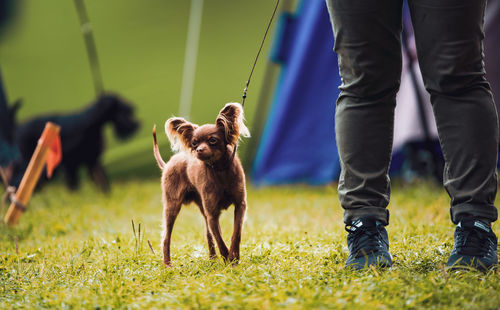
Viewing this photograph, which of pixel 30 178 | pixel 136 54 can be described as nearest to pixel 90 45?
pixel 136 54

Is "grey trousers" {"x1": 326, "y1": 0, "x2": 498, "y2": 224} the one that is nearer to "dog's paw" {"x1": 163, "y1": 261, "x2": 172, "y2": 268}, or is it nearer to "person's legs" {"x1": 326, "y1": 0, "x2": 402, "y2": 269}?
"person's legs" {"x1": 326, "y1": 0, "x2": 402, "y2": 269}

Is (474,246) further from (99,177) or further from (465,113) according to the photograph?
(99,177)

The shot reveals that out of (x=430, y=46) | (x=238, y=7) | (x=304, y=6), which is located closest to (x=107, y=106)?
(x=238, y=7)

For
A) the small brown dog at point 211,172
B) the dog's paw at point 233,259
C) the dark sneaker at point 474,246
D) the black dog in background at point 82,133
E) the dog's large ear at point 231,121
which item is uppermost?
the dog's large ear at point 231,121

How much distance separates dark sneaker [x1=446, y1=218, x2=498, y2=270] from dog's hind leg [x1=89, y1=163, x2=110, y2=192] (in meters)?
3.66

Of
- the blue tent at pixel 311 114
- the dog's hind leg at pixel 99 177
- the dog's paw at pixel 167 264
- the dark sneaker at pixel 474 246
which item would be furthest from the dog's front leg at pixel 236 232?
the dog's hind leg at pixel 99 177

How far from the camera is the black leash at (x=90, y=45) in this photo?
4.86 meters

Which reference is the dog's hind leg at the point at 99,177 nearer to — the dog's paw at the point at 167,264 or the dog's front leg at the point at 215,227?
the dog's paw at the point at 167,264

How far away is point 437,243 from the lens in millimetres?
2023

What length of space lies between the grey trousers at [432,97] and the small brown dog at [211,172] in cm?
36

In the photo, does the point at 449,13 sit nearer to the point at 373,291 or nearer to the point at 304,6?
the point at 373,291

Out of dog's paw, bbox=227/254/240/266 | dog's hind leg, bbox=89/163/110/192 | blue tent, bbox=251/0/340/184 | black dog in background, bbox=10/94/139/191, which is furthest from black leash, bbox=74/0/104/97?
dog's paw, bbox=227/254/240/266

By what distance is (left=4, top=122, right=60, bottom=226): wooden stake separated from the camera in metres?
2.93

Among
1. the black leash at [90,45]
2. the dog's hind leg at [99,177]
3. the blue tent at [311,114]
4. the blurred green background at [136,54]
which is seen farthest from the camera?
the blurred green background at [136,54]
